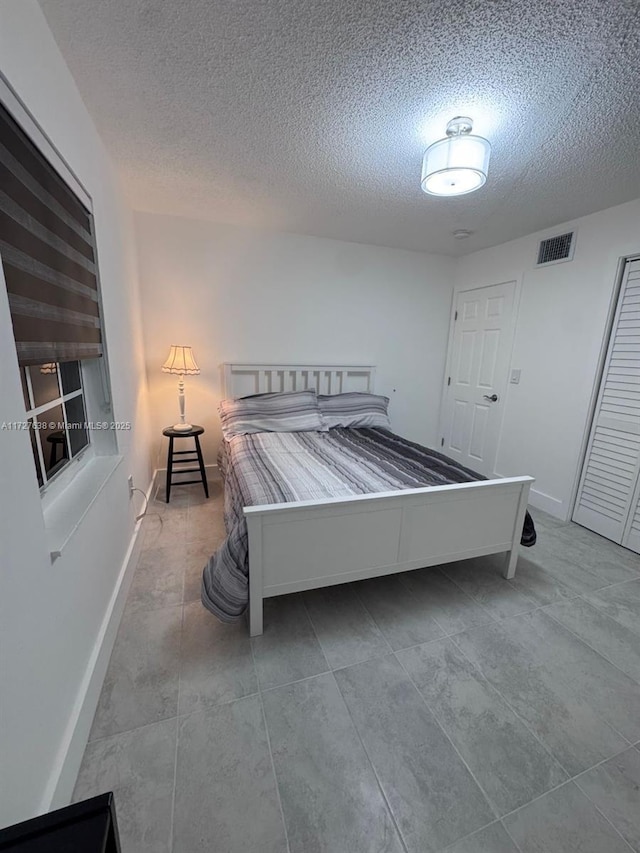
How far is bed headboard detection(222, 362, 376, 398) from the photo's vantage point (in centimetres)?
335

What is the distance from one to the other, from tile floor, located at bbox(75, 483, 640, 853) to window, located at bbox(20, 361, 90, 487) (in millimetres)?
853

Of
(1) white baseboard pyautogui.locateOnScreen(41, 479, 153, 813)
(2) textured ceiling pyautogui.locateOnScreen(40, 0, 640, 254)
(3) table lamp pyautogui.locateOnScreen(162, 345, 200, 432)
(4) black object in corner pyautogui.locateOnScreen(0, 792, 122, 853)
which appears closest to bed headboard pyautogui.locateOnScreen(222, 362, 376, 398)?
(3) table lamp pyautogui.locateOnScreen(162, 345, 200, 432)

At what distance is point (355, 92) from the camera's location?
4.94 feet

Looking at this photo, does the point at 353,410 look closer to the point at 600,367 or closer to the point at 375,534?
the point at 375,534

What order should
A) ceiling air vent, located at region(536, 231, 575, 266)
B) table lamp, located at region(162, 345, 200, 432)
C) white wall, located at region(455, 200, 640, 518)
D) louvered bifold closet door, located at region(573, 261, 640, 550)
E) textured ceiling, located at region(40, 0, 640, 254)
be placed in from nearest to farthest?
textured ceiling, located at region(40, 0, 640, 254), louvered bifold closet door, located at region(573, 261, 640, 550), white wall, located at region(455, 200, 640, 518), ceiling air vent, located at region(536, 231, 575, 266), table lamp, located at region(162, 345, 200, 432)

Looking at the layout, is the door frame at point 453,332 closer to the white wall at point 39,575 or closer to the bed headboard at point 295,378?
the bed headboard at point 295,378

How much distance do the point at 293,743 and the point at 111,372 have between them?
1.84 meters

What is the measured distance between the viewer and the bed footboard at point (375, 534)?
5.27 feet

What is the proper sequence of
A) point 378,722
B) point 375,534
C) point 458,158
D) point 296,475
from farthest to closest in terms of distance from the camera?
point 296,475 → point 375,534 → point 458,158 → point 378,722

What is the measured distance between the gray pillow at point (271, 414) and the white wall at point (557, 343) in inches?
71.6

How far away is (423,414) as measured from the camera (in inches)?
165

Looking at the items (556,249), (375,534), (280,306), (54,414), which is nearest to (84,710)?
(54,414)

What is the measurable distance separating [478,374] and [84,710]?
3749mm

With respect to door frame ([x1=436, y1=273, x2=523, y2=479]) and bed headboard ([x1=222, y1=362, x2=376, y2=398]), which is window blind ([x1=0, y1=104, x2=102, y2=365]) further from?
door frame ([x1=436, y1=273, x2=523, y2=479])
